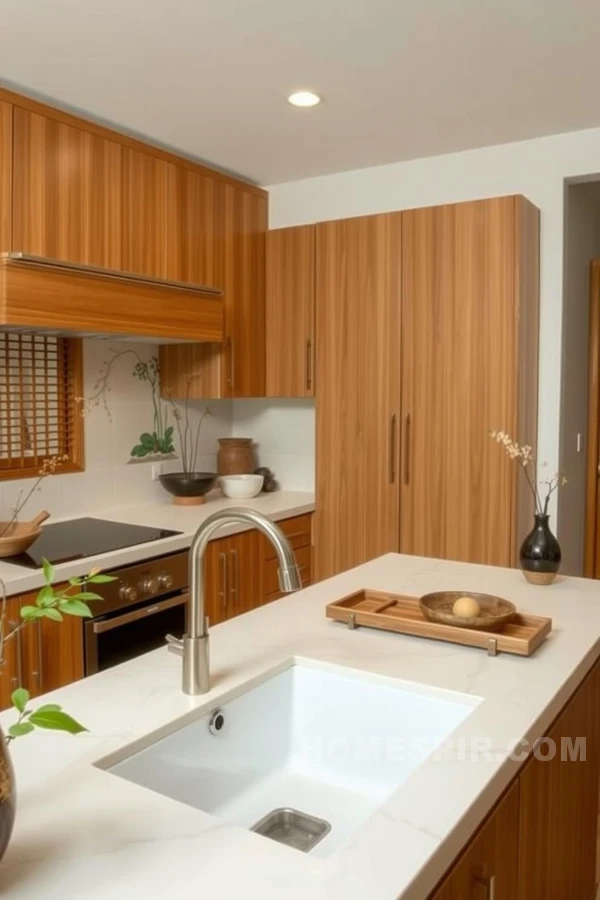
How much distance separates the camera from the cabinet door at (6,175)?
245 centimetres

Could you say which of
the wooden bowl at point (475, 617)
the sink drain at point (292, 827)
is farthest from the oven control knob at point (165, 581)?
the sink drain at point (292, 827)

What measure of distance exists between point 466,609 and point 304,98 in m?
1.89

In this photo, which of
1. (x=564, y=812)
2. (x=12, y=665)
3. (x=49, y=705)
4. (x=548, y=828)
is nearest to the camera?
(x=49, y=705)

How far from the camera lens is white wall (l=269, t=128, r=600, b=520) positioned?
304 centimetres

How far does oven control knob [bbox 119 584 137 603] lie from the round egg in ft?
4.14

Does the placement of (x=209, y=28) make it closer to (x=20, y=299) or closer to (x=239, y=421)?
(x=20, y=299)

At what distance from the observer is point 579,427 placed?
13.0 feet

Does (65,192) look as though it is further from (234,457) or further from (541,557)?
(541,557)

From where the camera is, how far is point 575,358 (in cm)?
373

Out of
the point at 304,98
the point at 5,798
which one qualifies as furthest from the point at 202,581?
the point at 304,98

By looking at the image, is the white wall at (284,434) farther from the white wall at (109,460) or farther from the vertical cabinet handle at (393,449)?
the vertical cabinet handle at (393,449)

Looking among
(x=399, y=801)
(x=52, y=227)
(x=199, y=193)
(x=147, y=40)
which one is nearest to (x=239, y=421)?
(x=199, y=193)

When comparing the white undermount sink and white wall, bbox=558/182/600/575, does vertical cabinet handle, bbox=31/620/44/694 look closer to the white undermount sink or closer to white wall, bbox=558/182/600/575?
the white undermount sink

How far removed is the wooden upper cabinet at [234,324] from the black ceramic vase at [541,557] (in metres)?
1.78
